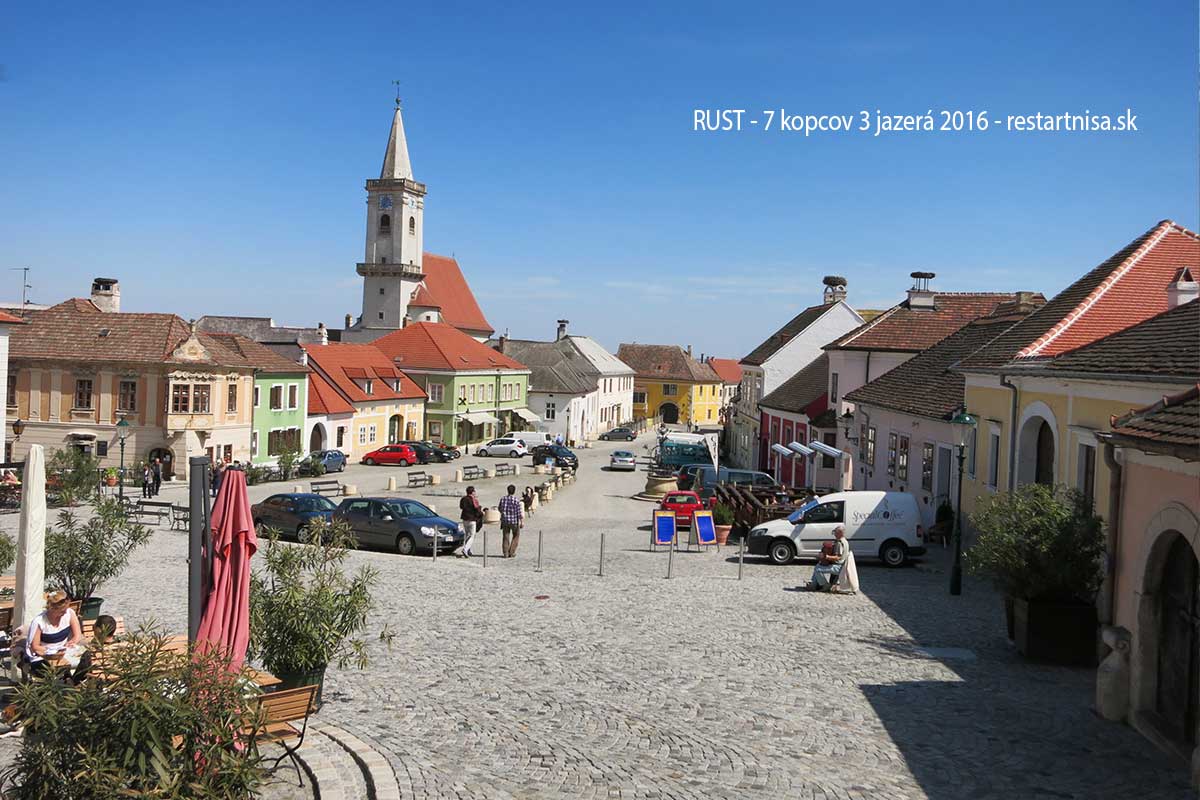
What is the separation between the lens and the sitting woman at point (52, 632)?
34.3ft

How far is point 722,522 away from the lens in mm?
30922

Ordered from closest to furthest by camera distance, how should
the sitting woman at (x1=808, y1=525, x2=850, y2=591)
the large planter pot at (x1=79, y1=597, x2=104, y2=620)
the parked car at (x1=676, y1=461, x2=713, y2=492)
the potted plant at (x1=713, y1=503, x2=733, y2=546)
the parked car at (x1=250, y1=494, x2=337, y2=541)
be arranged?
the large planter pot at (x1=79, y1=597, x2=104, y2=620) → the sitting woman at (x1=808, y1=525, x2=850, y2=591) → the parked car at (x1=250, y1=494, x2=337, y2=541) → the potted plant at (x1=713, y1=503, x2=733, y2=546) → the parked car at (x1=676, y1=461, x2=713, y2=492)

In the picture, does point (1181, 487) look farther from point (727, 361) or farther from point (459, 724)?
point (727, 361)

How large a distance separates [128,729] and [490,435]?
236ft

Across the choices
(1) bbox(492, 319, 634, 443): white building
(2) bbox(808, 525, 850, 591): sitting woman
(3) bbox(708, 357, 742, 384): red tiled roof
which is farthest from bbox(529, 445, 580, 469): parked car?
(3) bbox(708, 357, 742, 384): red tiled roof

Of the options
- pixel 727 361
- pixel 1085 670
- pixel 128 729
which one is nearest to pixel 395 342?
pixel 1085 670

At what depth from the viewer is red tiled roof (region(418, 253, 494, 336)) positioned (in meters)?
101

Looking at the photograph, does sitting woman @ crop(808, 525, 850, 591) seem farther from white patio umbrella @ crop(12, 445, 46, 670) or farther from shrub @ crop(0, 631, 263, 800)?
shrub @ crop(0, 631, 263, 800)

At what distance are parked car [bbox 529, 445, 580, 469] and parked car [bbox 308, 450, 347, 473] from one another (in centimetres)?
1067

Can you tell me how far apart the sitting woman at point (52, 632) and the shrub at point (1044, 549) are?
436 inches

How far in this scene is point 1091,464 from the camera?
1825cm

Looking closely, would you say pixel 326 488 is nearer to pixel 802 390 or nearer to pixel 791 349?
pixel 802 390

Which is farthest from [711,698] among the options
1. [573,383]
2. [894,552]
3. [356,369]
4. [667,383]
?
[667,383]

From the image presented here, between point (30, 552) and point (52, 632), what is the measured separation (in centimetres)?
154
